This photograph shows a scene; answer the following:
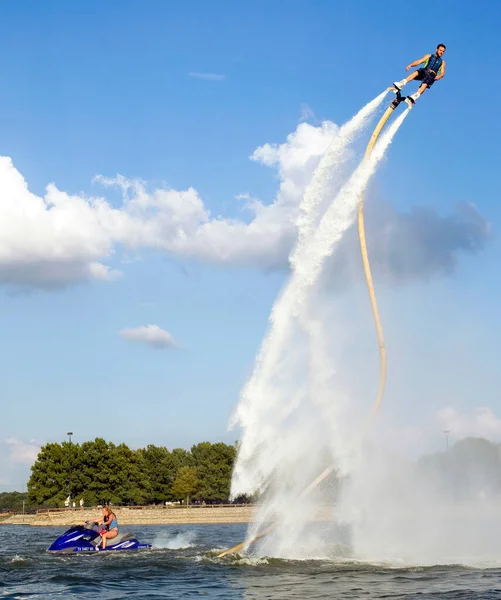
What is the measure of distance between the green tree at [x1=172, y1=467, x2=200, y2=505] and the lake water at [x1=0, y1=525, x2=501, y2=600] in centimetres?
10506

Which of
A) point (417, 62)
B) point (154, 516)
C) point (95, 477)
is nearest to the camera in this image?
point (417, 62)

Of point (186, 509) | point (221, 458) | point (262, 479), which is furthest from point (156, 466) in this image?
point (262, 479)

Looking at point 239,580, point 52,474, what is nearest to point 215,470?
point 52,474

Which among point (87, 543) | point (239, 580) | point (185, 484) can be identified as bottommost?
point (239, 580)

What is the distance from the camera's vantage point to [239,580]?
29.4m

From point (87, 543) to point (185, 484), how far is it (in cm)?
10084

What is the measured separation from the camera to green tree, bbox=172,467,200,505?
14100 centimetres

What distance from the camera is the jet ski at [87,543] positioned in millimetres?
41938

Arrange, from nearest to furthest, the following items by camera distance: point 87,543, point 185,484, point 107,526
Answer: point 87,543
point 107,526
point 185,484

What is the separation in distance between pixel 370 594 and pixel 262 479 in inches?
342

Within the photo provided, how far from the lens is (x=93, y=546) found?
4212 cm

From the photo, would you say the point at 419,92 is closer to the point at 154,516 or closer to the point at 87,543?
the point at 87,543

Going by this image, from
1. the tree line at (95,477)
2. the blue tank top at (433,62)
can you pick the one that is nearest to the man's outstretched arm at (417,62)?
the blue tank top at (433,62)

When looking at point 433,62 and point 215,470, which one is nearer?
point 433,62
